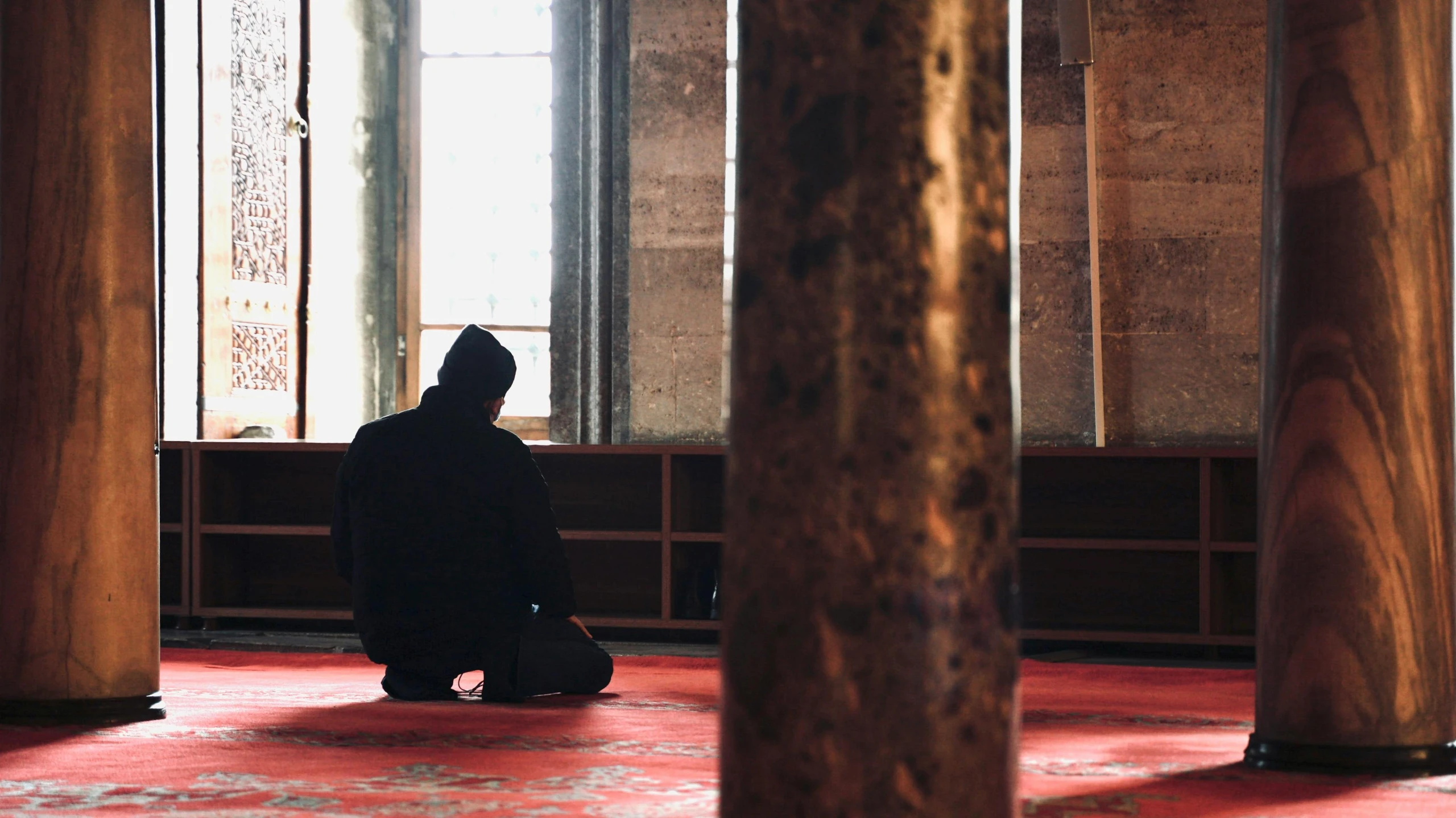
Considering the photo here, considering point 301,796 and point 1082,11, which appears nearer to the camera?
point 301,796

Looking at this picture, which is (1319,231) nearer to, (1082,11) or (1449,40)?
(1449,40)

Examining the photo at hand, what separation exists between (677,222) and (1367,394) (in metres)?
4.26

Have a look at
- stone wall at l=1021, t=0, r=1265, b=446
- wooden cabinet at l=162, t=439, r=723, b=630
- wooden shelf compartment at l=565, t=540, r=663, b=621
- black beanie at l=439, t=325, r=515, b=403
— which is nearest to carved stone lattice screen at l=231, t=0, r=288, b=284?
wooden cabinet at l=162, t=439, r=723, b=630

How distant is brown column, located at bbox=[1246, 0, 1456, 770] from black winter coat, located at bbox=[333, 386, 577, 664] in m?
2.15

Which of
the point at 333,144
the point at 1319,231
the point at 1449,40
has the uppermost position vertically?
the point at 333,144

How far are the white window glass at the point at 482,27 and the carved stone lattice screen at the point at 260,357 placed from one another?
2.06 metres

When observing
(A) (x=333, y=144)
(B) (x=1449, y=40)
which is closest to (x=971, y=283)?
(B) (x=1449, y=40)

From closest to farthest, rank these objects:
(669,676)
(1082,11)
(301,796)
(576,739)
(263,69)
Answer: (301,796) → (576,739) → (669,676) → (1082,11) → (263,69)

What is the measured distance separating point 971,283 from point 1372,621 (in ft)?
7.32

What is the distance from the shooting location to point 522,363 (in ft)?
28.8

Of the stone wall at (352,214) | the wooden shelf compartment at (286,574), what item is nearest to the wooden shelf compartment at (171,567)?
the wooden shelf compartment at (286,574)

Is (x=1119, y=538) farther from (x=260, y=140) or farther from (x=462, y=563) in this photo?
(x=260, y=140)

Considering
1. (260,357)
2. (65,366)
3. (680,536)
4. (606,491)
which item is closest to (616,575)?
(606,491)

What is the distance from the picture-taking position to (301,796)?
3188mm
